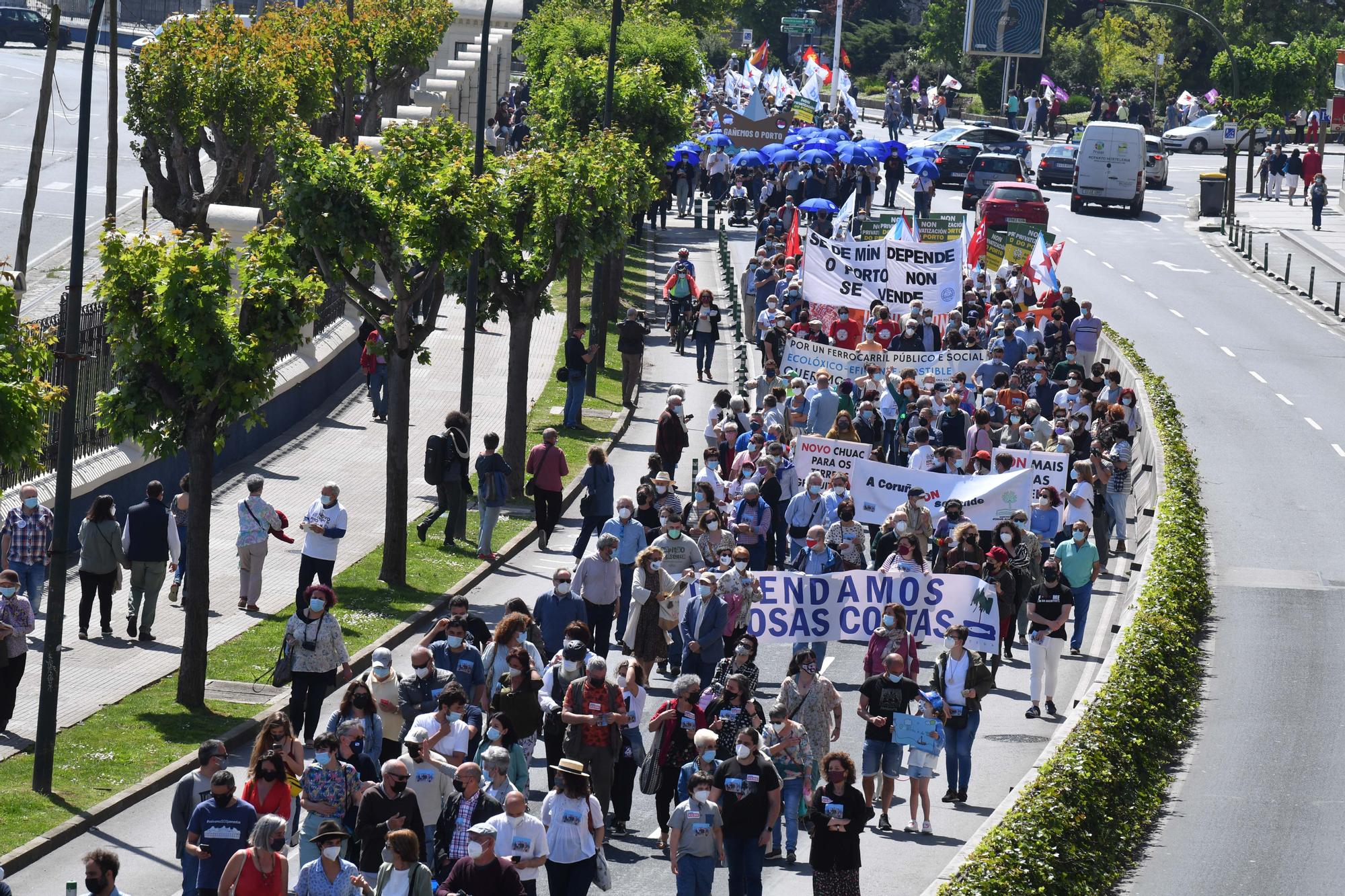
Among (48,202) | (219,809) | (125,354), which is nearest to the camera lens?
(219,809)

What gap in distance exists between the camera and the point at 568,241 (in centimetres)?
2670

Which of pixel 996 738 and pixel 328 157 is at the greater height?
pixel 328 157

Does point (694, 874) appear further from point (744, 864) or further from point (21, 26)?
point (21, 26)

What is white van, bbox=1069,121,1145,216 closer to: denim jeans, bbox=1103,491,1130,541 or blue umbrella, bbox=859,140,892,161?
blue umbrella, bbox=859,140,892,161

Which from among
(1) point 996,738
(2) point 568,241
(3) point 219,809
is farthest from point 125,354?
(2) point 568,241

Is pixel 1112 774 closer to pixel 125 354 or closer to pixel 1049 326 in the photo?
pixel 125 354

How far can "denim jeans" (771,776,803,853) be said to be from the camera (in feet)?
45.3

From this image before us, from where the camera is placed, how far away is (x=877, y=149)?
5178cm

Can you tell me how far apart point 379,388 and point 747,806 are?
16904 mm

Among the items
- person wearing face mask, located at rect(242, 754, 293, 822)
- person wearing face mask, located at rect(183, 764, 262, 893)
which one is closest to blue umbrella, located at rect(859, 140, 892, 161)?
person wearing face mask, located at rect(242, 754, 293, 822)

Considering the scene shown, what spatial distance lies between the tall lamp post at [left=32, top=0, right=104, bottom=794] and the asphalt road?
15.2 m

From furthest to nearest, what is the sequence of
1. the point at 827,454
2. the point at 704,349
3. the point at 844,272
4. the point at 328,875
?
the point at 704,349 → the point at 844,272 → the point at 827,454 → the point at 328,875

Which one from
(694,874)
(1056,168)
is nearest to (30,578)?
(694,874)

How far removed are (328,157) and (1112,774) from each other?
10634 mm
